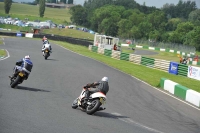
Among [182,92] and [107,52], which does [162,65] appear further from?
[182,92]

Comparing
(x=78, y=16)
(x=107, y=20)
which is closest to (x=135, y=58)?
(x=107, y=20)

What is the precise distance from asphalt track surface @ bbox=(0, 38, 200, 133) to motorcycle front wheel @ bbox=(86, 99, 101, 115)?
184 millimetres

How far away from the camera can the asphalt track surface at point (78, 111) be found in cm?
1121

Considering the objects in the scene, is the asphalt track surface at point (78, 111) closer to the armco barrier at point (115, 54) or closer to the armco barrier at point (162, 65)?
the armco barrier at point (162, 65)

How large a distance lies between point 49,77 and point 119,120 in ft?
33.6

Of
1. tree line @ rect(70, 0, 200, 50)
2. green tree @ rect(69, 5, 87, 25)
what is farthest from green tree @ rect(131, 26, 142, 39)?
green tree @ rect(69, 5, 87, 25)

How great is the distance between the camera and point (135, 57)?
147 ft

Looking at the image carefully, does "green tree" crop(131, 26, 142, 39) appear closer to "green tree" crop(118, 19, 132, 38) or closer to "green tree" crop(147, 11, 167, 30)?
"green tree" crop(118, 19, 132, 38)

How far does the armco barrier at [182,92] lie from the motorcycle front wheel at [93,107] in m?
8.12

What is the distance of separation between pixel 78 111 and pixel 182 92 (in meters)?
9.59

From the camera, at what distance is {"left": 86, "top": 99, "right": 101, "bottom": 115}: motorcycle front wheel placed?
Answer: 13313 millimetres

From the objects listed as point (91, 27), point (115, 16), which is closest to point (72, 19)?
point (91, 27)

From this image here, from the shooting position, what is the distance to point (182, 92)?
885 inches

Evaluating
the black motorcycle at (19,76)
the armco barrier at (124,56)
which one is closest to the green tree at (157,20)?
the armco barrier at (124,56)
